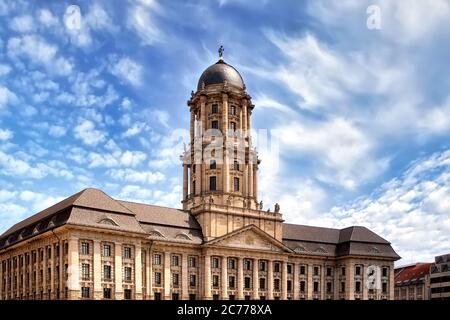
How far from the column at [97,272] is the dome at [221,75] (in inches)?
1793

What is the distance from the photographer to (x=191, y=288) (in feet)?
309

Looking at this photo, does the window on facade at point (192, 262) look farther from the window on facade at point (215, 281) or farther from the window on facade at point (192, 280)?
the window on facade at point (215, 281)

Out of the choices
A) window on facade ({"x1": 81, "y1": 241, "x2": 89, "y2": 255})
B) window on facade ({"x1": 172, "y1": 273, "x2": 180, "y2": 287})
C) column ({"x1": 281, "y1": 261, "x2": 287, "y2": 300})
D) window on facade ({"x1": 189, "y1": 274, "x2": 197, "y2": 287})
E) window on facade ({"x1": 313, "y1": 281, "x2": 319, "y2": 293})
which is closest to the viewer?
window on facade ({"x1": 81, "y1": 241, "x2": 89, "y2": 255})

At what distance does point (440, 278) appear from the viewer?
137 m

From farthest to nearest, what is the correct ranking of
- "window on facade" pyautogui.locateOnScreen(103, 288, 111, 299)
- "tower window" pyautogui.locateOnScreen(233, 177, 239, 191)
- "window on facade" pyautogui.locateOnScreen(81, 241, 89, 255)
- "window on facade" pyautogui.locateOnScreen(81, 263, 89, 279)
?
"tower window" pyautogui.locateOnScreen(233, 177, 239, 191) → "window on facade" pyautogui.locateOnScreen(103, 288, 111, 299) → "window on facade" pyautogui.locateOnScreen(81, 241, 89, 255) → "window on facade" pyautogui.locateOnScreen(81, 263, 89, 279)

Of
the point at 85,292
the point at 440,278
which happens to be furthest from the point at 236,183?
the point at 440,278

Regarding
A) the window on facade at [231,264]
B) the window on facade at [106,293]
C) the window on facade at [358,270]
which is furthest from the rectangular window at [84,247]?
the window on facade at [358,270]

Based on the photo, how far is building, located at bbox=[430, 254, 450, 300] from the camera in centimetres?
13450

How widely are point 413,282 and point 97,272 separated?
3690 inches

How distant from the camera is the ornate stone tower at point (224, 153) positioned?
106 meters

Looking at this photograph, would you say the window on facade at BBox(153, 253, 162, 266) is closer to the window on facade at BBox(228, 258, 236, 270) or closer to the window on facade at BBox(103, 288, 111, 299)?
the window on facade at BBox(103, 288, 111, 299)

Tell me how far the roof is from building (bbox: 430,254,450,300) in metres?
3.66

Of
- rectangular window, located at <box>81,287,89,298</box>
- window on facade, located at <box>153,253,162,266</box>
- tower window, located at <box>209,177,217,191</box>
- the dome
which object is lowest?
rectangular window, located at <box>81,287,89,298</box>

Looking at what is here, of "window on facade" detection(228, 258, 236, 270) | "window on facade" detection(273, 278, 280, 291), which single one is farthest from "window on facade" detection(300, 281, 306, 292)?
"window on facade" detection(228, 258, 236, 270)
